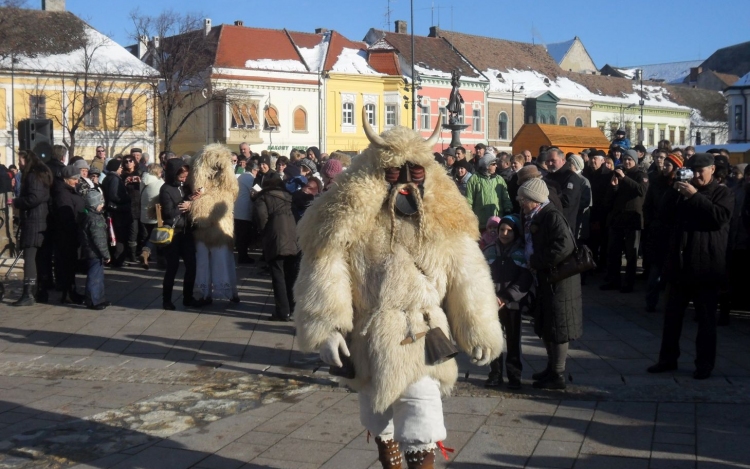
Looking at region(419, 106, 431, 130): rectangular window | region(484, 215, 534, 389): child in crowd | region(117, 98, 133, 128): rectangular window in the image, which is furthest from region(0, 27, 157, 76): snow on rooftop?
region(484, 215, 534, 389): child in crowd

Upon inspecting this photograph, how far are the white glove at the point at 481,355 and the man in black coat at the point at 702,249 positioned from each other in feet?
11.1

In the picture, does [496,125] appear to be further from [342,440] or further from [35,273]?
[342,440]

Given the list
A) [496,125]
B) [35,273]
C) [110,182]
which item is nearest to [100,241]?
[35,273]

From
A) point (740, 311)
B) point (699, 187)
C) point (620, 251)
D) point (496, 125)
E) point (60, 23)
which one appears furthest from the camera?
point (496, 125)

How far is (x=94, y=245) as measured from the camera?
11133 mm

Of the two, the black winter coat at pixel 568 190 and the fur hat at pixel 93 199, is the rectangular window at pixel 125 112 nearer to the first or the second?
the fur hat at pixel 93 199

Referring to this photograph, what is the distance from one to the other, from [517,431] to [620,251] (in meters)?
7.00

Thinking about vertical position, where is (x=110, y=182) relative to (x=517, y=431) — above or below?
above

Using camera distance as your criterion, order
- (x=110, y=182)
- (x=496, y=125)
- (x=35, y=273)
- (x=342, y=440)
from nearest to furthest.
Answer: (x=342, y=440) → (x=35, y=273) → (x=110, y=182) → (x=496, y=125)

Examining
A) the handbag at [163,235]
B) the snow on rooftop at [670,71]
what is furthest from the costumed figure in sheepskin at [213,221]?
the snow on rooftop at [670,71]

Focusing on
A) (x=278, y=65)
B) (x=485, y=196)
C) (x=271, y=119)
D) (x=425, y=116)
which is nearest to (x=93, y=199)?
(x=485, y=196)

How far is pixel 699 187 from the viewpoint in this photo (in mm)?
7574

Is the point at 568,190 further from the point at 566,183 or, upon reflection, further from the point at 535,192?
the point at 535,192

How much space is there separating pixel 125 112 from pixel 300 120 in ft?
38.1
